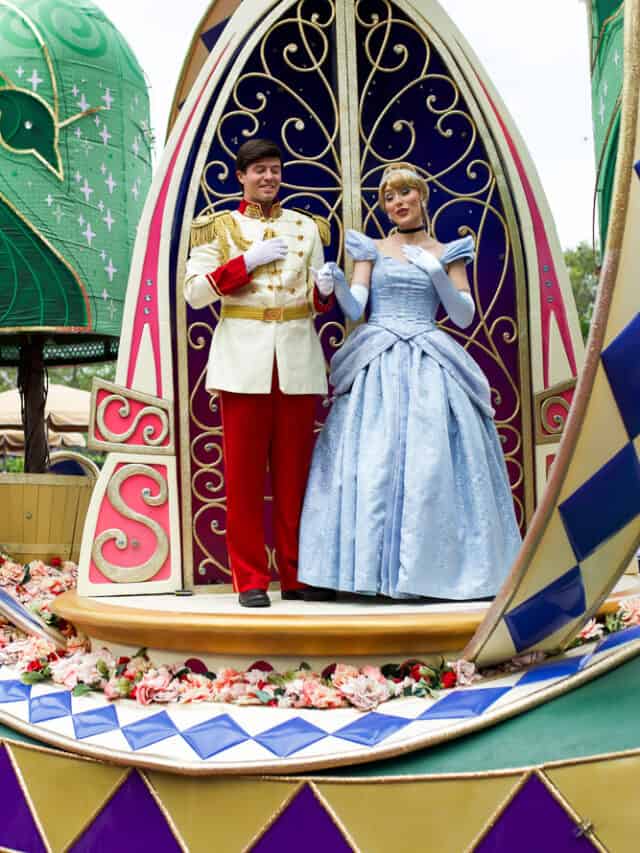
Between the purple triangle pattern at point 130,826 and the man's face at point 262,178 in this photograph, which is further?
the man's face at point 262,178

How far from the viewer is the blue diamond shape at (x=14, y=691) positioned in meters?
2.86

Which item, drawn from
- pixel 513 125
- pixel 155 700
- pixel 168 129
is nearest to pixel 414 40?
pixel 513 125

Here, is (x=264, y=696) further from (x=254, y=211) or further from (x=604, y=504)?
(x=254, y=211)

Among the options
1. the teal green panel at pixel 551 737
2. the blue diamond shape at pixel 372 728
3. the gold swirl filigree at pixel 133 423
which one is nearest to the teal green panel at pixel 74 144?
the gold swirl filigree at pixel 133 423

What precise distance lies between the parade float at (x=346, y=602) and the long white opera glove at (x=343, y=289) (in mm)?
755

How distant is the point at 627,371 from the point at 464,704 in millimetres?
831

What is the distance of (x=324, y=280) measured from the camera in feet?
10.4

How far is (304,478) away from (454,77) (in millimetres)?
1674

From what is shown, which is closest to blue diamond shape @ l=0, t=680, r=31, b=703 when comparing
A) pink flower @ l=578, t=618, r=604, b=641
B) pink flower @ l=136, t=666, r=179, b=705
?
pink flower @ l=136, t=666, r=179, b=705

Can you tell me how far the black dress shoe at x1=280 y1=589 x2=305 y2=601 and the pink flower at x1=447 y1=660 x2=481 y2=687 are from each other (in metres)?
0.96

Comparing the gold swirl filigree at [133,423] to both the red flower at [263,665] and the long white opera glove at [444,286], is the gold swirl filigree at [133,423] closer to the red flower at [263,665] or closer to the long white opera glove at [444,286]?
the long white opera glove at [444,286]

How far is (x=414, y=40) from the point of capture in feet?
13.0

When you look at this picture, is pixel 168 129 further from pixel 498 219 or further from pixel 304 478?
pixel 304 478

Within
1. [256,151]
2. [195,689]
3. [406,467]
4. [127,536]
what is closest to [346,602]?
[406,467]
